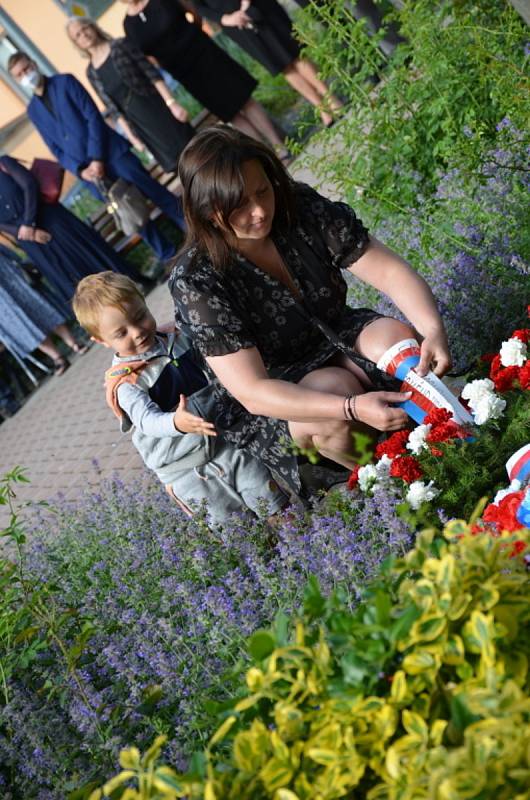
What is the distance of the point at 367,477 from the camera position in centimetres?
238

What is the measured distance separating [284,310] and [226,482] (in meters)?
0.80

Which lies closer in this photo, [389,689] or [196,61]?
[389,689]

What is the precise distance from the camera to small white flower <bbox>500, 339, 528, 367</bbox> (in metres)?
2.36

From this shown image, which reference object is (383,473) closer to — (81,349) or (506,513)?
(506,513)

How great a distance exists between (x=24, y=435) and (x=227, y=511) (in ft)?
17.8

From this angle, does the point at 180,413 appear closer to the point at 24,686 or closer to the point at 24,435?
the point at 24,686

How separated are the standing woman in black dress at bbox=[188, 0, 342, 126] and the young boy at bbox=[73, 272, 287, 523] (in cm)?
469

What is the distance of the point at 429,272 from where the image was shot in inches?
148

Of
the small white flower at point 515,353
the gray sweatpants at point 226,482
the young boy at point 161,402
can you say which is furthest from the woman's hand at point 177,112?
the small white flower at point 515,353

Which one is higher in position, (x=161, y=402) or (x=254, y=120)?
(x=254, y=120)

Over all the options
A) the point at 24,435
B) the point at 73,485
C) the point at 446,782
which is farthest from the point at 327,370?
the point at 24,435

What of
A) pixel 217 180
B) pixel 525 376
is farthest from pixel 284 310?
pixel 525 376

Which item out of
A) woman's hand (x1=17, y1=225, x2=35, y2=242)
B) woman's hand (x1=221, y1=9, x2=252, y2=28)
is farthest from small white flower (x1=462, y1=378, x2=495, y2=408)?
woman's hand (x1=17, y1=225, x2=35, y2=242)

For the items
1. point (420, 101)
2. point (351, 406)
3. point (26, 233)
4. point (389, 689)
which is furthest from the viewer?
point (26, 233)
